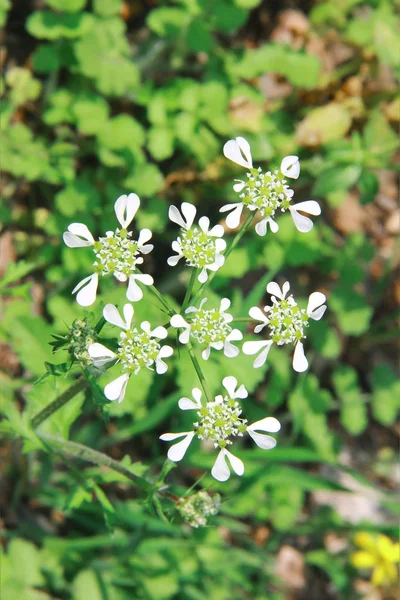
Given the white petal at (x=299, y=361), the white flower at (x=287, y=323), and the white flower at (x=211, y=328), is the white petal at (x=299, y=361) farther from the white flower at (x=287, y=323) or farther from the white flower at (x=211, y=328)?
the white flower at (x=211, y=328)

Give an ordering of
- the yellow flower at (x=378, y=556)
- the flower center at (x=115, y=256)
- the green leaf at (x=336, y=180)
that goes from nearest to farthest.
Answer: the flower center at (x=115, y=256) → the green leaf at (x=336, y=180) → the yellow flower at (x=378, y=556)

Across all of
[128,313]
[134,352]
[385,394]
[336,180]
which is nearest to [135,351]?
[134,352]

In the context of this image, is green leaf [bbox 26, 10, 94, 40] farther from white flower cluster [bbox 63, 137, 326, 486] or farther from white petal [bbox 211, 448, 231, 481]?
white petal [bbox 211, 448, 231, 481]

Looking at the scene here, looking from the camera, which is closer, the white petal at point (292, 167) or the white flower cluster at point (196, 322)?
the white flower cluster at point (196, 322)

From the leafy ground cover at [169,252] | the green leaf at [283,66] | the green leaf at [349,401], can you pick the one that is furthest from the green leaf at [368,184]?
the green leaf at [349,401]

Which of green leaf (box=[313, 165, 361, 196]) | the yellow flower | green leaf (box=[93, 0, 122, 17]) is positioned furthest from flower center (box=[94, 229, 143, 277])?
the yellow flower

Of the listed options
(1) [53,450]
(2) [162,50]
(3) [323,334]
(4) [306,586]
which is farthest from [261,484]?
(2) [162,50]

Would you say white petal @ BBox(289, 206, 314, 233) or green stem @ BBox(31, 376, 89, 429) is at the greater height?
white petal @ BBox(289, 206, 314, 233)

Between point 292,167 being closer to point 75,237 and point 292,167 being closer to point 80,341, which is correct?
point 75,237

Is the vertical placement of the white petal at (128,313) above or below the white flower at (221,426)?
above
